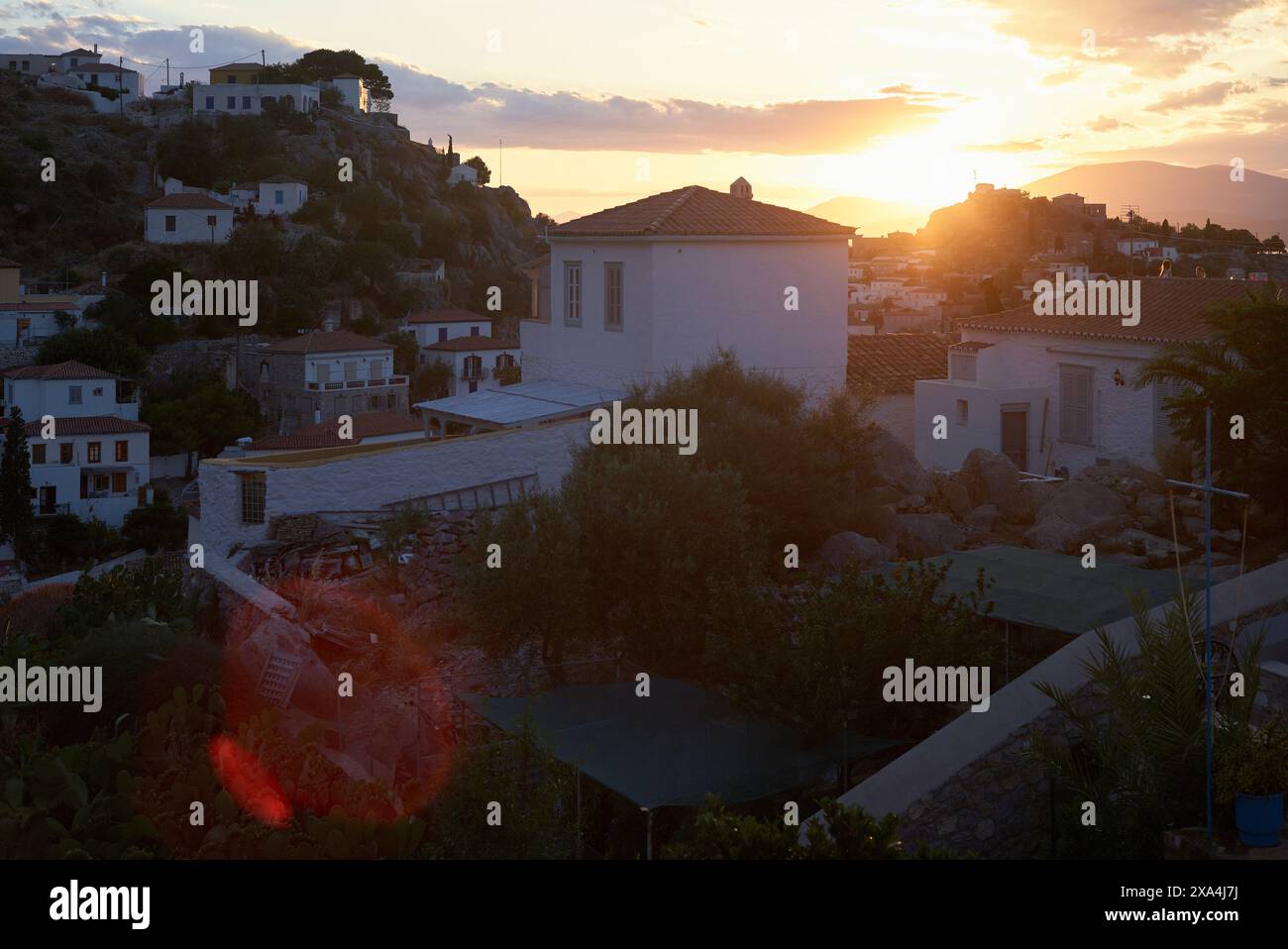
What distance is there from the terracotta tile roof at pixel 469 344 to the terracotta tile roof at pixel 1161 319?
66.6m

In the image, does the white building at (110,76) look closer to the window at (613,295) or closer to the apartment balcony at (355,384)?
the apartment balcony at (355,384)

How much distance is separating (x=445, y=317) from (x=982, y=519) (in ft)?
258

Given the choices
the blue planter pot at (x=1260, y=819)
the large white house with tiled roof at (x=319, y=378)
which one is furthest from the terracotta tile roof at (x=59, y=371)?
the blue planter pot at (x=1260, y=819)

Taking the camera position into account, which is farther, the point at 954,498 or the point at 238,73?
the point at 238,73

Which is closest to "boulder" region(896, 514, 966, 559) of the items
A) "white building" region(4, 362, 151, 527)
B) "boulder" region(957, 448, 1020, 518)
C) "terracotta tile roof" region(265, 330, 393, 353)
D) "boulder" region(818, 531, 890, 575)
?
"boulder" region(818, 531, 890, 575)

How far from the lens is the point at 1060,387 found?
2634cm

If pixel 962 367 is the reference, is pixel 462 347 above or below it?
below

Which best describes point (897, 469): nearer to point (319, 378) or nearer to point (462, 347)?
point (319, 378)

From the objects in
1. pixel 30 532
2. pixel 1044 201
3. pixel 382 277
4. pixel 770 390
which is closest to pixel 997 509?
pixel 770 390

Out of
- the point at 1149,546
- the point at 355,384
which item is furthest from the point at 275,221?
the point at 1149,546

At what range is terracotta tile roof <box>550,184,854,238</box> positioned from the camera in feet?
78.0

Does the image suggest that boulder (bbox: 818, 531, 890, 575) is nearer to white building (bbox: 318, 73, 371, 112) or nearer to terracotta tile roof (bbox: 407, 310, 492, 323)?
terracotta tile roof (bbox: 407, 310, 492, 323)

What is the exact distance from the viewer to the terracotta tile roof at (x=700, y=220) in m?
23.8

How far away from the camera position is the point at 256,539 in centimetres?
1891
